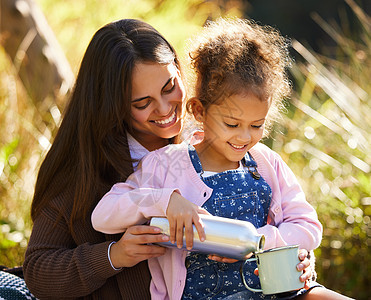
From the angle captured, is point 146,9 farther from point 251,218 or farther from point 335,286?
point 251,218

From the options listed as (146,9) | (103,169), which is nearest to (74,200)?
(103,169)

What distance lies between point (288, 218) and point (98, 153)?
0.78m

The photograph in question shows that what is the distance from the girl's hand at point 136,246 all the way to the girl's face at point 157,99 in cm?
47

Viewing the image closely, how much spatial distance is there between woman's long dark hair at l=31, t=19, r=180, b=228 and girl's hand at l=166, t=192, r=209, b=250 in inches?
14.6

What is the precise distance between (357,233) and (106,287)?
1716 mm

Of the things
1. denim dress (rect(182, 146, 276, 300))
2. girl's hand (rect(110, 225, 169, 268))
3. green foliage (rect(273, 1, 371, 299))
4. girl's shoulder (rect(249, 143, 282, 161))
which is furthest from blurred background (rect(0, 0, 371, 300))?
girl's hand (rect(110, 225, 169, 268))

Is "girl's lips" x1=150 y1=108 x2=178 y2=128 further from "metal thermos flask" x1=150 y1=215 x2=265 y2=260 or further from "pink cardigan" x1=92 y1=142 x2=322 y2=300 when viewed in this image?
"metal thermos flask" x1=150 y1=215 x2=265 y2=260

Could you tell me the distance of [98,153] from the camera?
93.8 inches

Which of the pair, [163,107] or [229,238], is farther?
[163,107]

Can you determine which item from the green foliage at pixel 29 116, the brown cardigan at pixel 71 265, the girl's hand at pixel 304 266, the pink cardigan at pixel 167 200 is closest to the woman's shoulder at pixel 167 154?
the pink cardigan at pixel 167 200

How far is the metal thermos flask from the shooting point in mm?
1920

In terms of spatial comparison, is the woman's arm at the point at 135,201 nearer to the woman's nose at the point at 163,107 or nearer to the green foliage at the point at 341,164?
the woman's nose at the point at 163,107

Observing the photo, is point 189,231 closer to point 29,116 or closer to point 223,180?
point 223,180

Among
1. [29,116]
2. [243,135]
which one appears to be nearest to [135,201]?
[243,135]
